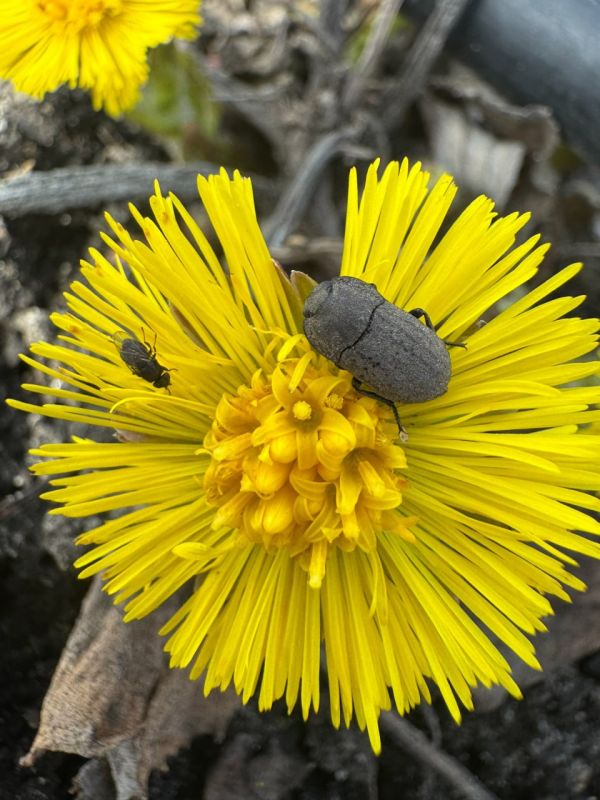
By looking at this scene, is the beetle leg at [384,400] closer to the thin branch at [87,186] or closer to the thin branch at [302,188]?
the thin branch at [302,188]

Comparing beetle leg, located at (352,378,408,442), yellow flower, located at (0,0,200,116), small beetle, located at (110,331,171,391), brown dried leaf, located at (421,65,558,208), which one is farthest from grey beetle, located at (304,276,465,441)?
brown dried leaf, located at (421,65,558,208)

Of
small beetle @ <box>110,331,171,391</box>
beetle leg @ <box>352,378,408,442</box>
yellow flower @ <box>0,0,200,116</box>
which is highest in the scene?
yellow flower @ <box>0,0,200,116</box>

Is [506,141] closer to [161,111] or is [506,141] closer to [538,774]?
[161,111]

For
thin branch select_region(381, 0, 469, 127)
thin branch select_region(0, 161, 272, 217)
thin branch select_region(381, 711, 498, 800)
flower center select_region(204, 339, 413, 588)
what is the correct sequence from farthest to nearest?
thin branch select_region(381, 0, 469, 127) < thin branch select_region(0, 161, 272, 217) < thin branch select_region(381, 711, 498, 800) < flower center select_region(204, 339, 413, 588)

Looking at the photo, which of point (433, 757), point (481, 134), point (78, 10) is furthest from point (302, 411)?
point (481, 134)

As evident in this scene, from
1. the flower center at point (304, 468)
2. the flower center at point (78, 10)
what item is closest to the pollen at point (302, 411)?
the flower center at point (304, 468)

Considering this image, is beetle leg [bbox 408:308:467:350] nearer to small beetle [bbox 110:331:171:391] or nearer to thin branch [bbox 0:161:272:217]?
small beetle [bbox 110:331:171:391]

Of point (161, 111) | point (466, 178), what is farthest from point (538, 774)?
point (161, 111)
